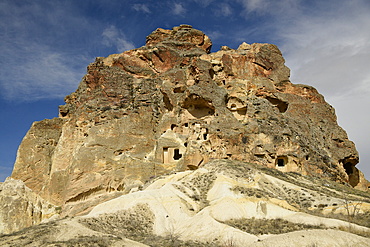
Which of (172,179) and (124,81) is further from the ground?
(124,81)

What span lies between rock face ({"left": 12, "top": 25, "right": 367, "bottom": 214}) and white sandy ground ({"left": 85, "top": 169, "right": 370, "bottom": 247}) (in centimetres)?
845

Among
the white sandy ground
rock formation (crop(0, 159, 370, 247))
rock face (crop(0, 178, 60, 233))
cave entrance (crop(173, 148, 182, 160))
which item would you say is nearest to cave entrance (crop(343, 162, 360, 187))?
rock formation (crop(0, 159, 370, 247))

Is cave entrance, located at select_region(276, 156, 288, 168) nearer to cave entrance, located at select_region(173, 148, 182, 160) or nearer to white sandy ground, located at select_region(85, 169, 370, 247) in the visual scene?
white sandy ground, located at select_region(85, 169, 370, 247)

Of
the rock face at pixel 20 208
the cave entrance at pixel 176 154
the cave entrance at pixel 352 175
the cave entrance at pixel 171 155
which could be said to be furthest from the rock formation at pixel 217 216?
the rock face at pixel 20 208

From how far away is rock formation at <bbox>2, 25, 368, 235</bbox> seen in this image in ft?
135

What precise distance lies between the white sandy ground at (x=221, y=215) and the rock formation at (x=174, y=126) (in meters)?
8.47

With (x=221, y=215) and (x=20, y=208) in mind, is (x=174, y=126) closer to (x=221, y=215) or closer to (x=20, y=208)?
(x=20, y=208)

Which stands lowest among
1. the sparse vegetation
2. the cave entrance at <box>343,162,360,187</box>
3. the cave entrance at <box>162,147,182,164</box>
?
the sparse vegetation

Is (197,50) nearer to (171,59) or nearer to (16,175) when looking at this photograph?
(171,59)

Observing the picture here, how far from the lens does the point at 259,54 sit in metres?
52.1

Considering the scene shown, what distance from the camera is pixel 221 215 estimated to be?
87.7 ft

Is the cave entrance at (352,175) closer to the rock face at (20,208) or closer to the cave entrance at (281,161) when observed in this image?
the cave entrance at (281,161)

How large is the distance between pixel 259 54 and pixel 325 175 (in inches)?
747

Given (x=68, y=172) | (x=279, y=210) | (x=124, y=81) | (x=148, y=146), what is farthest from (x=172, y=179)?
(x=124, y=81)
